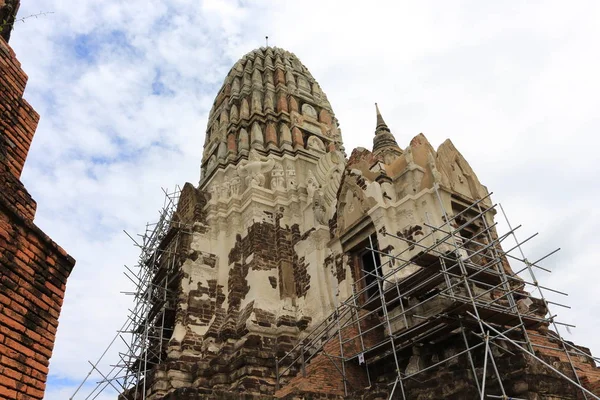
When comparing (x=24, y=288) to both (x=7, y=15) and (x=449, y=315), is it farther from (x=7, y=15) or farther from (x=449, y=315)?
(x=449, y=315)

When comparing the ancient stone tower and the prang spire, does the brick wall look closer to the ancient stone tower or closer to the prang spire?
the ancient stone tower

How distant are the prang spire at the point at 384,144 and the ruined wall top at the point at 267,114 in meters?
3.95

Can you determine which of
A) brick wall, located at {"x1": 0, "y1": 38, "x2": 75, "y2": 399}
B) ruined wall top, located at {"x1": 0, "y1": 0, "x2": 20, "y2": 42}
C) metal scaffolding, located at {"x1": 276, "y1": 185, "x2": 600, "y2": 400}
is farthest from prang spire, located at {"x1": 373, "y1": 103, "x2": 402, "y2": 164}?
brick wall, located at {"x1": 0, "y1": 38, "x2": 75, "y2": 399}

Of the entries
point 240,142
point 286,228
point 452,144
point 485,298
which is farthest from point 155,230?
point 485,298

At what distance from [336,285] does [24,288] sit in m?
9.64

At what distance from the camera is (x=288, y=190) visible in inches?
678

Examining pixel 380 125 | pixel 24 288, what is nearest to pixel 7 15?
pixel 24 288

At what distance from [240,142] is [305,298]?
26.7 ft

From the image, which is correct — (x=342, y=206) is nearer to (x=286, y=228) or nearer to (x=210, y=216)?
(x=286, y=228)

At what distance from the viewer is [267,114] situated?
21109mm

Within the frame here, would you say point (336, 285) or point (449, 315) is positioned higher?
point (336, 285)

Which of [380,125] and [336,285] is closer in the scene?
[336,285]

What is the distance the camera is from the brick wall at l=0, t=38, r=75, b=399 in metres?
4.20

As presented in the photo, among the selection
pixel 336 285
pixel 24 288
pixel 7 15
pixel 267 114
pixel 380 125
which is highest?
pixel 267 114
